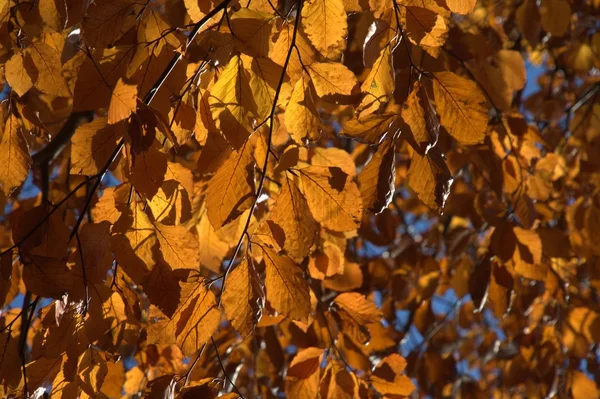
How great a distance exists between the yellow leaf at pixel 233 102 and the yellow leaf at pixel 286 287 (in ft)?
0.66

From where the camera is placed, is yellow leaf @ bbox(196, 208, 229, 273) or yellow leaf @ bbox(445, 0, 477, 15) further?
yellow leaf @ bbox(196, 208, 229, 273)

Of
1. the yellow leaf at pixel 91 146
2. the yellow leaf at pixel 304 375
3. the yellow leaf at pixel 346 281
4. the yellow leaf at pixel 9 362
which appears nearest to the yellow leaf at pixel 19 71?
the yellow leaf at pixel 91 146

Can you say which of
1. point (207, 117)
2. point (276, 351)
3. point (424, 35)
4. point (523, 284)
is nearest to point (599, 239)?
point (523, 284)

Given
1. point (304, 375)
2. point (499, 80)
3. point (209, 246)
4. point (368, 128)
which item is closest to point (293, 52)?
point (368, 128)

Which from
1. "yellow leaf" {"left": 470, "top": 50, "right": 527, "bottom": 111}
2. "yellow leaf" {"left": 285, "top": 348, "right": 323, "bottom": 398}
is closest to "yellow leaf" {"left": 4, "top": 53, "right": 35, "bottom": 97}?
"yellow leaf" {"left": 285, "top": 348, "right": 323, "bottom": 398}

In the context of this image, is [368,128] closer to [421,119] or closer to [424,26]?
[421,119]

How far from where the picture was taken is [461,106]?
0.99 m

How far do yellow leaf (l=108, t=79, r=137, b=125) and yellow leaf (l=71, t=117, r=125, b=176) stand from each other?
0.45 feet

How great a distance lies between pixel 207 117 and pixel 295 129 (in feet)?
0.45

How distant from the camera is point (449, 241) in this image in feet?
7.84

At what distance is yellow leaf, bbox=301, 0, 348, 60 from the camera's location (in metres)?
1.00

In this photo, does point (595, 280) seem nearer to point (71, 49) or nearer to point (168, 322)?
point (168, 322)

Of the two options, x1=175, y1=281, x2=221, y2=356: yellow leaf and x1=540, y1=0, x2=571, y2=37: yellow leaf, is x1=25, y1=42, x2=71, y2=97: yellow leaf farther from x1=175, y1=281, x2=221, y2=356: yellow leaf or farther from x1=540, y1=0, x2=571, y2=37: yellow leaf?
x1=540, y1=0, x2=571, y2=37: yellow leaf

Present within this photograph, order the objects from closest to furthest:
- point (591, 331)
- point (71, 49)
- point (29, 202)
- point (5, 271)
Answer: point (5, 271) < point (71, 49) < point (29, 202) < point (591, 331)
